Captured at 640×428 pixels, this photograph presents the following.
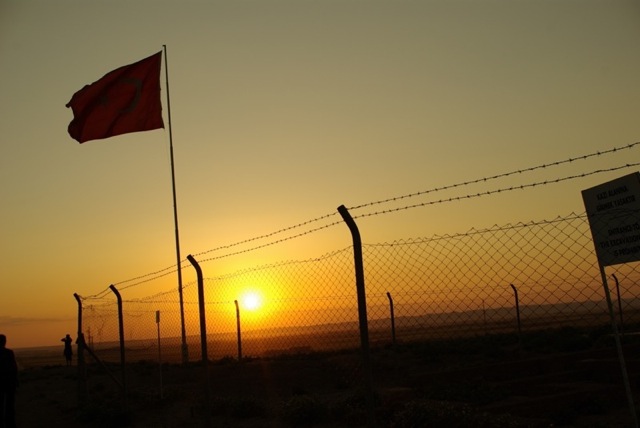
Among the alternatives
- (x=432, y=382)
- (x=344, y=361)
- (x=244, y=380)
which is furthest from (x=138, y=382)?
(x=432, y=382)

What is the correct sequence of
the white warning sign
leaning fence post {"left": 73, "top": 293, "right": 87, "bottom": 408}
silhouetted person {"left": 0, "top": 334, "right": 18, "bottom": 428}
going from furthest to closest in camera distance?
leaning fence post {"left": 73, "top": 293, "right": 87, "bottom": 408}
silhouetted person {"left": 0, "top": 334, "right": 18, "bottom": 428}
the white warning sign

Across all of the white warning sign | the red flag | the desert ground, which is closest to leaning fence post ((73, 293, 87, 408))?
the desert ground

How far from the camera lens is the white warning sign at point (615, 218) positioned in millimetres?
5945

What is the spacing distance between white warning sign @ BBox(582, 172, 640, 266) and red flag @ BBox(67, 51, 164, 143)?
992 centimetres

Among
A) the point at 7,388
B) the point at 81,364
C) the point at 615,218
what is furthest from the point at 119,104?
the point at 615,218

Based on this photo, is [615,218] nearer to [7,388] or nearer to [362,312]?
[362,312]

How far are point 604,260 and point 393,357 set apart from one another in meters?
18.6

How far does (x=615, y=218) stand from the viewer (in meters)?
6.18

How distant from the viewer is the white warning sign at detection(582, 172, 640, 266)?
5.95m

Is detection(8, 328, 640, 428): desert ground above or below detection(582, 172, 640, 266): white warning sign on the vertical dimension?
below

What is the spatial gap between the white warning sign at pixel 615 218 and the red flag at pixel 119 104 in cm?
992

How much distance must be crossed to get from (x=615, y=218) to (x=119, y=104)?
10.9m

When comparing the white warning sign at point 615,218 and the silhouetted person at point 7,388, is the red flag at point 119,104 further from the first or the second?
the white warning sign at point 615,218

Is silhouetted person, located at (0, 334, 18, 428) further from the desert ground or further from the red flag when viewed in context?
the red flag
